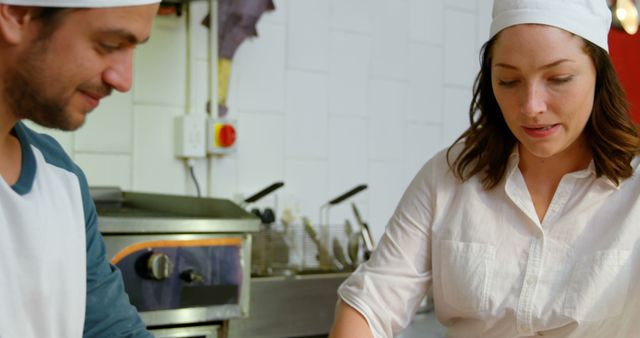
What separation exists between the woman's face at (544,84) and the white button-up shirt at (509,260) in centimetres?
14

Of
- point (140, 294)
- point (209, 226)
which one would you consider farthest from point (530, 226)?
point (140, 294)

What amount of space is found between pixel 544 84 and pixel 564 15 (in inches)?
4.8

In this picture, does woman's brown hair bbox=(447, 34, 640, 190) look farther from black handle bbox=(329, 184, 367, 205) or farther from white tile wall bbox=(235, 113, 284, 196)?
white tile wall bbox=(235, 113, 284, 196)

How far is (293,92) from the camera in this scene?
2572mm

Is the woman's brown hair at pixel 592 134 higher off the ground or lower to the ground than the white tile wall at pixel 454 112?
lower

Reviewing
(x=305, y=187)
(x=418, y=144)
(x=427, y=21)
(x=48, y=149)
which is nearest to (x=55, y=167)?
(x=48, y=149)

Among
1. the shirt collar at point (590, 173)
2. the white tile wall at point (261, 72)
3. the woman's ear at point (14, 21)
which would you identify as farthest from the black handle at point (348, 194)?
the woman's ear at point (14, 21)

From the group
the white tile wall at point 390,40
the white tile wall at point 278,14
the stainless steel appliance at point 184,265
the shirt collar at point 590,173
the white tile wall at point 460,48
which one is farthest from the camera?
the white tile wall at point 460,48

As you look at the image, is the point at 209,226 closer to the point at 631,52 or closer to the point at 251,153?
the point at 251,153

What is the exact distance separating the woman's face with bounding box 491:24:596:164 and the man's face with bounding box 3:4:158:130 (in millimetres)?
659

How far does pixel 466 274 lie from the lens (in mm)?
1524

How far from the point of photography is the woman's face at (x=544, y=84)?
4.56 ft

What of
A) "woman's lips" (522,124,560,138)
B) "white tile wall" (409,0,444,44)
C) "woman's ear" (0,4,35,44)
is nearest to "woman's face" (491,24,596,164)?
"woman's lips" (522,124,560,138)

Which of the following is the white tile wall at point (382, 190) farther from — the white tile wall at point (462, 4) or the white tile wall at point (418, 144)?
the white tile wall at point (462, 4)
